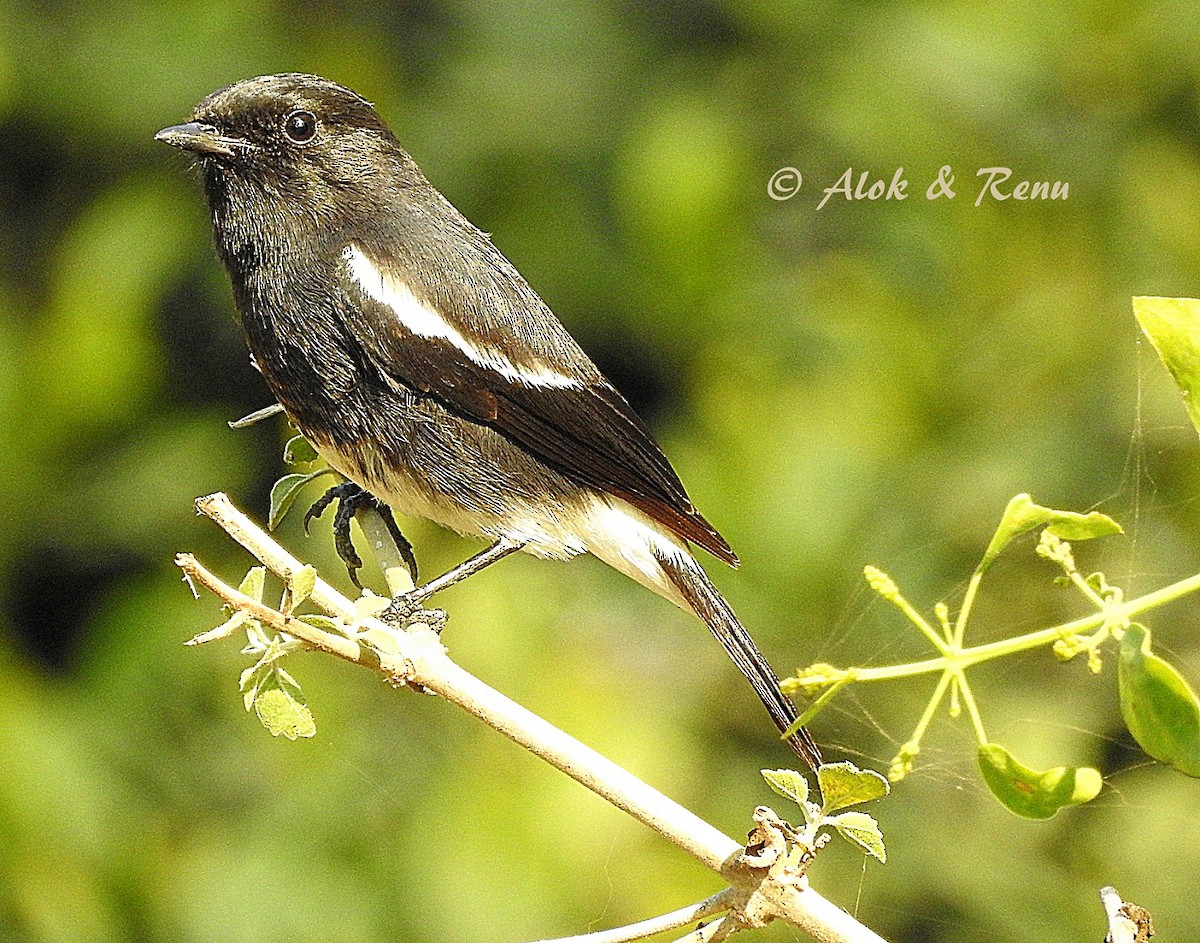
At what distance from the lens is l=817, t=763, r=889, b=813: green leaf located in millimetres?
1096

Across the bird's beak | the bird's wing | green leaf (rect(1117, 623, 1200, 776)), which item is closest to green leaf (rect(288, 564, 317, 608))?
green leaf (rect(1117, 623, 1200, 776))

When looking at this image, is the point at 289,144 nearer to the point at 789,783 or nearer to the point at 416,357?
the point at 416,357

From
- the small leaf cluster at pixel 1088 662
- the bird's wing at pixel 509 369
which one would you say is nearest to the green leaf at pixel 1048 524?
the small leaf cluster at pixel 1088 662

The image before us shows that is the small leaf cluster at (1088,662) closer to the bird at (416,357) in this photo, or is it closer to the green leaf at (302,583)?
the green leaf at (302,583)

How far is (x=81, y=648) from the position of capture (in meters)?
3.71

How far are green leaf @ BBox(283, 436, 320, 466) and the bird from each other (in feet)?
0.39

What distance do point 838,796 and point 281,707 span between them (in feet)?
1.41

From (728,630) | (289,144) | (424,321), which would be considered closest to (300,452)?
(424,321)

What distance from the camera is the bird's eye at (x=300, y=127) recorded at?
2145 mm

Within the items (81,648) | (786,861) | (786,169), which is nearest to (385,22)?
(786,169)

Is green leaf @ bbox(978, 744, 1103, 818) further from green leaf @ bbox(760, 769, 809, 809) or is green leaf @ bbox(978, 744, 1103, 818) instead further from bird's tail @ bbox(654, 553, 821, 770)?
bird's tail @ bbox(654, 553, 821, 770)

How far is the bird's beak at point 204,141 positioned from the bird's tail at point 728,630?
0.84 meters

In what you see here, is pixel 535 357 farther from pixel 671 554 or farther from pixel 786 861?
pixel 786 861

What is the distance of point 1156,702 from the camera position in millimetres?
927
